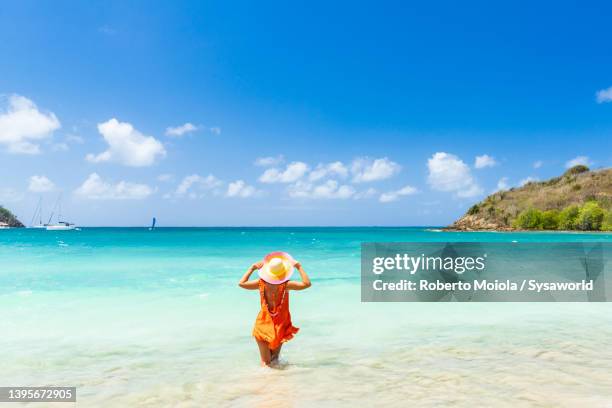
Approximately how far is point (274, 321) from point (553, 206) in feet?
538

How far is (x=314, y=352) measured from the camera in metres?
8.20

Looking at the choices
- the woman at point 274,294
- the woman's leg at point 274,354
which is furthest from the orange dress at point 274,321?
the woman's leg at point 274,354

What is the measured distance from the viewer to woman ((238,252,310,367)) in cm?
668

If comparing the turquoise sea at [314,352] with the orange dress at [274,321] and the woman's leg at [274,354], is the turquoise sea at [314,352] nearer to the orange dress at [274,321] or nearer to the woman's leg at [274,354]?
the woman's leg at [274,354]

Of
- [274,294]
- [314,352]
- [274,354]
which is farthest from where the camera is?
[314,352]

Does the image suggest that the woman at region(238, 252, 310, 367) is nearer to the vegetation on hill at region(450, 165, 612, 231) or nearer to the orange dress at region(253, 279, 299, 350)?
the orange dress at region(253, 279, 299, 350)

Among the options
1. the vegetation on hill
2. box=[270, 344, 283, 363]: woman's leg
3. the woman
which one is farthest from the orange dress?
the vegetation on hill

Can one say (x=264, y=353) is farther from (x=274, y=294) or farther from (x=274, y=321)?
(x=274, y=294)

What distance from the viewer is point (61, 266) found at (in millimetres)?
25891

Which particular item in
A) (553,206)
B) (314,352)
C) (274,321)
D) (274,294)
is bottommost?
(314,352)

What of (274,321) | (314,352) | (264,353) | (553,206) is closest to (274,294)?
(274,321)

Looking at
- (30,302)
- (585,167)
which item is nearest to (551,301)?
(30,302)

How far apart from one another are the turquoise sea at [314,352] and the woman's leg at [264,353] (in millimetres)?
180

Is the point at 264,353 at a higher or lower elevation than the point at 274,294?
lower
